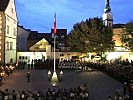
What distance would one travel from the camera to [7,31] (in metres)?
61.2

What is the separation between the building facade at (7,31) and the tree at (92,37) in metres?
16.7

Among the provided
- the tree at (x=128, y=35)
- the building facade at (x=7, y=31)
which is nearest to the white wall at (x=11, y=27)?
the building facade at (x=7, y=31)

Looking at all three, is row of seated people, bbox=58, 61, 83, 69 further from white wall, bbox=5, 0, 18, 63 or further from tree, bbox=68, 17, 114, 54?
tree, bbox=68, 17, 114, 54

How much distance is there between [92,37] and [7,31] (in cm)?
2225

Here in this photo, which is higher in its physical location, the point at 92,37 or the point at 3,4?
the point at 3,4

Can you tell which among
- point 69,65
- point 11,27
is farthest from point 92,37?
point 11,27

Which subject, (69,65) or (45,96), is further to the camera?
(69,65)

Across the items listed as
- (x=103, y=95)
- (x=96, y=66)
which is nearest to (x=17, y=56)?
(x=96, y=66)

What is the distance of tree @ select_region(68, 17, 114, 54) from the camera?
254 feet

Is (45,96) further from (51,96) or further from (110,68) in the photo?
(110,68)

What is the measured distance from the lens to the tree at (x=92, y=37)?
7744 centimetres

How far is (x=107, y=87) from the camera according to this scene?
3600 centimetres

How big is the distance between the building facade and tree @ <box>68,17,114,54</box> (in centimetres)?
1671

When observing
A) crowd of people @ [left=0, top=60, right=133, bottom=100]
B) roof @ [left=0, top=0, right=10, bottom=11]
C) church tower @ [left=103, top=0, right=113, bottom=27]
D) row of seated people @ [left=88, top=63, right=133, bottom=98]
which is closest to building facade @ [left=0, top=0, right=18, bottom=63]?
roof @ [left=0, top=0, right=10, bottom=11]
